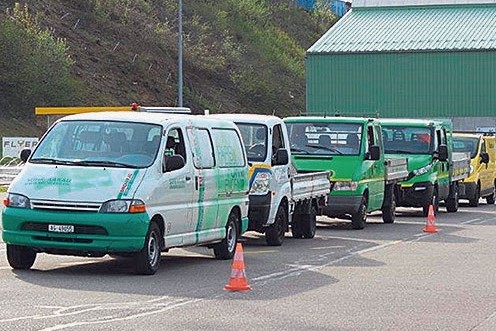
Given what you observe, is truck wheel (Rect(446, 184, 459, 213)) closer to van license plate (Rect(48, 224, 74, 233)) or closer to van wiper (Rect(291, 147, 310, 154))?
van wiper (Rect(291, 147, 310, 154))

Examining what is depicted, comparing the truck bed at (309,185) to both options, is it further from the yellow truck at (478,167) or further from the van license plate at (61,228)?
the yellow truck at (478,167)

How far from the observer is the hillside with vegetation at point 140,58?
2395 inches

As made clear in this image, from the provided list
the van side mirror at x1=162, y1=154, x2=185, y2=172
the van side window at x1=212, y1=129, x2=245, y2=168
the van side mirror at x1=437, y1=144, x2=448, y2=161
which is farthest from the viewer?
the van side mirror at x1=437, y1=144, x2=448, y2=161

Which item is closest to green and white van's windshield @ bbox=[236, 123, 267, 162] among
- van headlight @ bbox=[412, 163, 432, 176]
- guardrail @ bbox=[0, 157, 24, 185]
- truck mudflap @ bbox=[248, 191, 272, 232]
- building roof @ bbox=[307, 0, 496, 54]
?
truck mudflap @ bbox=[248, 191, 272, 232]

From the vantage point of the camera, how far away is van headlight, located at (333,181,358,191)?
2516 cm

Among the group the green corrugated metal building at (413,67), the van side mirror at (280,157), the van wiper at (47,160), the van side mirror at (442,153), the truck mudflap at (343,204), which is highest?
the green corrugated metal building at (413,67)

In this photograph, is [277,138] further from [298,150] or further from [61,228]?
[61,228]

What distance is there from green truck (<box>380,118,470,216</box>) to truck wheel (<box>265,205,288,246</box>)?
9.67 meters

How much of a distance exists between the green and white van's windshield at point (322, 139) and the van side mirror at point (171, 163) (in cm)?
935

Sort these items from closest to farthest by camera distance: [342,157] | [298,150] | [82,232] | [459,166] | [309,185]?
[82,232]
[309,185]
[342,157]
[298,150]
[459,166]

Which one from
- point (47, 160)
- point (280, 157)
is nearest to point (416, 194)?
point (280, 157)

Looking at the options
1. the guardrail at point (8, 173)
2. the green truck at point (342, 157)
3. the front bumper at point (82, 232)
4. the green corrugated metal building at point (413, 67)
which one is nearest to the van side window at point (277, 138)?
the green truck at point (342, 157)

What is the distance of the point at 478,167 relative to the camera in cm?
3731

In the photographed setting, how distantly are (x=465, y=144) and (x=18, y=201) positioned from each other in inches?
987
